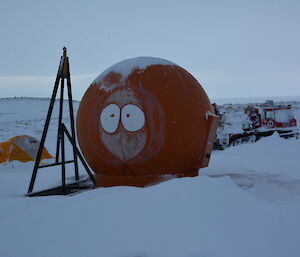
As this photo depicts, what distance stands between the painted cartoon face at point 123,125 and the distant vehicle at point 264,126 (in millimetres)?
13259

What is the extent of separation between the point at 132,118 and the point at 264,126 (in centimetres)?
1523

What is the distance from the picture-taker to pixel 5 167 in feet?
42.5

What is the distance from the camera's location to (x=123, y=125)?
309 inches

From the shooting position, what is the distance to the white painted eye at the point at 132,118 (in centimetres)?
777

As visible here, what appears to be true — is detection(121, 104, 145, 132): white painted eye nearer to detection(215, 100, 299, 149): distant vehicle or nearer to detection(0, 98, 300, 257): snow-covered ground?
detection(0, 98, 300, 257): snow-covered ground

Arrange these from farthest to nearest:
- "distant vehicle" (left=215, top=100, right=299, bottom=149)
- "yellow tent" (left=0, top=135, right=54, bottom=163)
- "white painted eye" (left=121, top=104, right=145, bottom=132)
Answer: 1. "distant vehicle" (left=215, top=100, right=299, bottom=149)
2. "yellow tent" (left=0, top=135, right=54, bottom=163)
3. "white painted eye" (left=121, top=104, right=145, bottom=132)

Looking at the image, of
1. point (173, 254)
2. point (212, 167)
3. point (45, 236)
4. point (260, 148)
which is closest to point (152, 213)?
point (173, 254)

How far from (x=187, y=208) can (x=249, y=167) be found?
7875 mm

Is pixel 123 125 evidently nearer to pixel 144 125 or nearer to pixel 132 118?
pixel 132 118

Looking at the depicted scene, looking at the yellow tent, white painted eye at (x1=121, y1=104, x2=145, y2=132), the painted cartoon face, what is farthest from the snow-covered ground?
the yellow tent

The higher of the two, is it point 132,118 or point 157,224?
point 132,118

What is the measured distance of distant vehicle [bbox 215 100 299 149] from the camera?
2067 centimetres

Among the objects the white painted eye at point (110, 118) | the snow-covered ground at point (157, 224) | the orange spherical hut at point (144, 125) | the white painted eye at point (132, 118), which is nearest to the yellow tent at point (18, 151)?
the orange spherical hut at point (144, 125)

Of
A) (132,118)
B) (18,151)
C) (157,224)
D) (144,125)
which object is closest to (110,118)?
(132,118)
